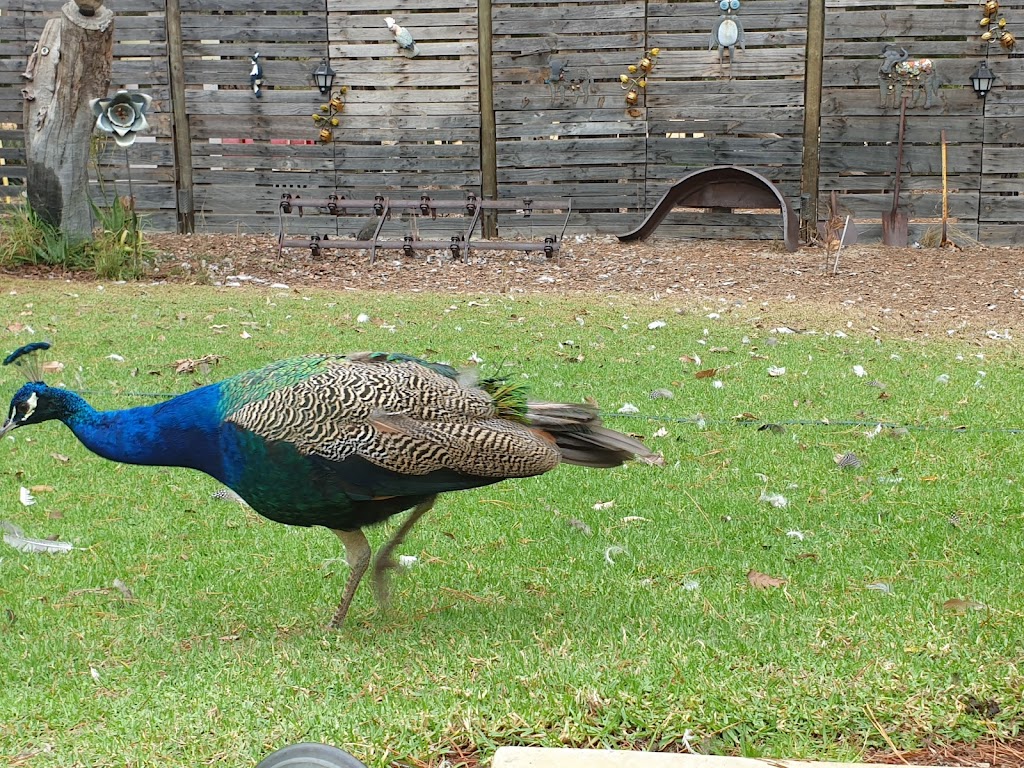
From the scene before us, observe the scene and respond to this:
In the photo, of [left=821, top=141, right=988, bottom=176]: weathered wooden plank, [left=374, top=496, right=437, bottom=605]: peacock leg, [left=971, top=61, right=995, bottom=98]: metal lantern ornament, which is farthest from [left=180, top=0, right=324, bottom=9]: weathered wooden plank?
[left=374, top=496, right=437, bottom=605]: peacock leg

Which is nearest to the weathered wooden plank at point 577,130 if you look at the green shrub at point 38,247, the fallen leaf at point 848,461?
the green shrub at point 38,247

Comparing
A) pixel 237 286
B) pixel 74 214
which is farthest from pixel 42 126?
pixel 237 286

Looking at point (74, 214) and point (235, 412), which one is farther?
point (74, 214)

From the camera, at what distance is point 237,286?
11734mm

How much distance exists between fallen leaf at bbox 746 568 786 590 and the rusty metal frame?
8871mm

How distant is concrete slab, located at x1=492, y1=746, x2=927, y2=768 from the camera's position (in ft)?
8.45

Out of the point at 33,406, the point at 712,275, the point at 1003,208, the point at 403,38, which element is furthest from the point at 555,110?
the point at 33,406

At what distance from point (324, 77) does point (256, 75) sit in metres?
0.94

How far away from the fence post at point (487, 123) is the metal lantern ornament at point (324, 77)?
6.42 ft

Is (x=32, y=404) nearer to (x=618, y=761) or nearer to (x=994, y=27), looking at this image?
(x=618, y=761)

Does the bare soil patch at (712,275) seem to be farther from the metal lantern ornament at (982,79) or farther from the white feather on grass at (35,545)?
the white feather on grass at (35,545)

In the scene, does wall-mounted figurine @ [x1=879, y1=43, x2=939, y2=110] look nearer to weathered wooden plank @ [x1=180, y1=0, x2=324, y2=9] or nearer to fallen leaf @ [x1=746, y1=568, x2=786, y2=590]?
weathered wooden plank @ [x1=180, y1=0, x2=324, y2=9]

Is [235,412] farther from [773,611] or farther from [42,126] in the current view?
[42,126]

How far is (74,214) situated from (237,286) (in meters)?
1.99
